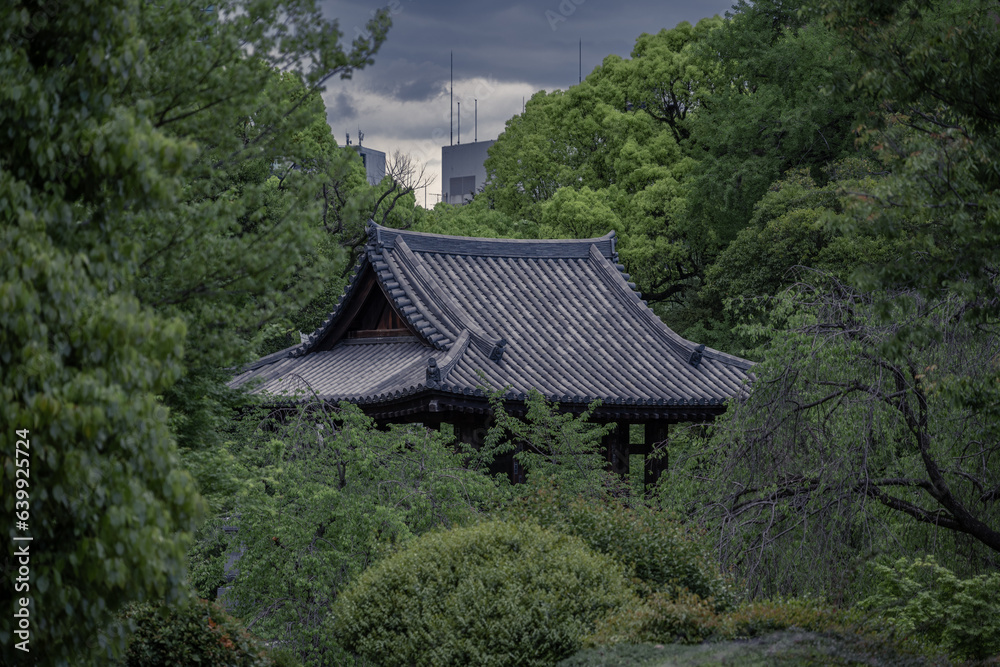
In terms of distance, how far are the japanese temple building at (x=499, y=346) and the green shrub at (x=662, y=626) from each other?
6093 mm

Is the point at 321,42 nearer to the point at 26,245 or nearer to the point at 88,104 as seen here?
the point at 88,104

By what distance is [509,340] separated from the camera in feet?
53.7

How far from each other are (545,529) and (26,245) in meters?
6.48

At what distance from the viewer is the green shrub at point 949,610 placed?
7438 millimetres

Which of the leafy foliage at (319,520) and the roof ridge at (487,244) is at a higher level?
the roof ridge at (487,244)

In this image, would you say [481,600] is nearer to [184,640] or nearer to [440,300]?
[184,640]

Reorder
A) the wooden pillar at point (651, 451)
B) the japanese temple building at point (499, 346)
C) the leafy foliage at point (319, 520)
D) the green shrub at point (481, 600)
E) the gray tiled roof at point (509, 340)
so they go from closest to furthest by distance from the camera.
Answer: the green shrub at point (481, 600) → the leafy foliage at point (319, 520) → the japanese temple building at point (499, 346) → the gray tiled roof at point (509, 340) → the wooden pillar at point (651, 451)

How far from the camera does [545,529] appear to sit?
29.9ft

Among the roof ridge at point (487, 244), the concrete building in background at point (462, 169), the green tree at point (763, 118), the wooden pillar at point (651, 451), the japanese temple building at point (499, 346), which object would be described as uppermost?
Result: the concrete building in background at point (462, 169)

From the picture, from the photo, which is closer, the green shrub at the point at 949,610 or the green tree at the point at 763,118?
the green shrub at the point at 949,610

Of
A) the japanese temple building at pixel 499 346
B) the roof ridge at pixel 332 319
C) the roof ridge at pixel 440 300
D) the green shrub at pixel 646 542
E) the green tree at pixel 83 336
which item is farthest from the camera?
the roof ridge at pixel 332 319

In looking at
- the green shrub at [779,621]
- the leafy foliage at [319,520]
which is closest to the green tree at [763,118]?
the leafy foliage at [319,520]

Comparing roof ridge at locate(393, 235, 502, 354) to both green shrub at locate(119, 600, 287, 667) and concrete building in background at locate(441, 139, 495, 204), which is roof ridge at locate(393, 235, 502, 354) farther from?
concrete building in background at locate(441, 139, 495, 204)

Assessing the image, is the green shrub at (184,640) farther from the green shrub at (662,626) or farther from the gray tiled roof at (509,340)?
the gray tiled roof at (509,340)
